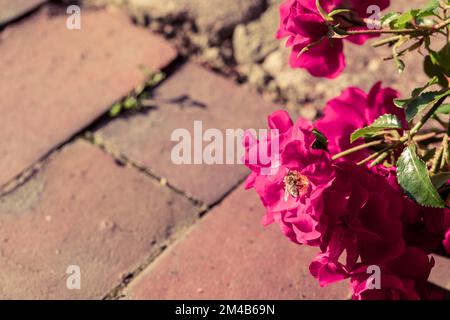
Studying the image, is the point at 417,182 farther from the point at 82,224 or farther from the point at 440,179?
the point at 82,224

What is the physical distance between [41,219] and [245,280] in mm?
503

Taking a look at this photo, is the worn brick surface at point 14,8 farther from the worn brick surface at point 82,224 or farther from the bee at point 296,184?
the bee at point 296,184

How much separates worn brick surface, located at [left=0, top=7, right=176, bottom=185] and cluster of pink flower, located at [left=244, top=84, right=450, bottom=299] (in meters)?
0.91

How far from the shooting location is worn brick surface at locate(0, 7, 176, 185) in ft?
6.29

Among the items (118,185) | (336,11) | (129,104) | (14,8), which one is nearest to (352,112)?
(336,11)

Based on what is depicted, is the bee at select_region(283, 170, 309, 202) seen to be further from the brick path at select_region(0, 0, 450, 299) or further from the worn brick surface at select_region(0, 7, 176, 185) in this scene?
the worn brick surface at select_region(0, 7, 176, 185)

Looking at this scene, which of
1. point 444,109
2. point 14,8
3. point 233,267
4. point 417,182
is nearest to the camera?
point 417,182

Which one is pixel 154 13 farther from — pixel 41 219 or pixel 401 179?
pixel 401 179

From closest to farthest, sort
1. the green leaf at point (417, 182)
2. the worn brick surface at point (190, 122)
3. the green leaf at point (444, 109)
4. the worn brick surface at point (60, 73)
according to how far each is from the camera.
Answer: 1. the green leaf at point (417, 182)
2. the green leaf at point (444, 109)
3. the worn brick surface at point (190, 122)
4. the worn brick surface at point (60, 73)

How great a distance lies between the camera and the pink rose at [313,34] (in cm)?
113

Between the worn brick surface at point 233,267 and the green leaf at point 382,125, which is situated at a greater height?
the green leaf at point 382,125

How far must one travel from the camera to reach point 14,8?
7.52 feet

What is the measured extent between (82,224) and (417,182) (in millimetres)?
889

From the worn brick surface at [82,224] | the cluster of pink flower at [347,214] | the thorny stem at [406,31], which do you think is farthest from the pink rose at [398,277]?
A: the worn brick surface at [82,224]
